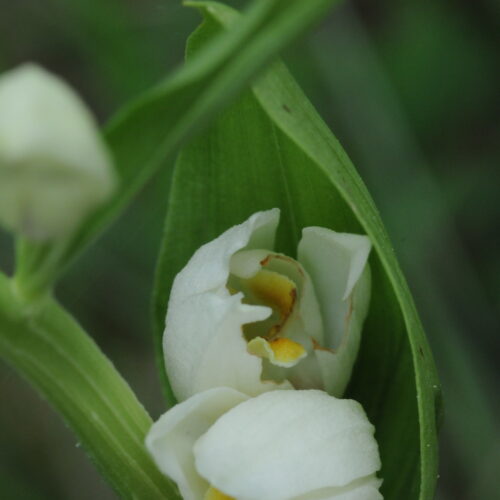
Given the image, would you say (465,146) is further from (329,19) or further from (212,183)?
(212,183)

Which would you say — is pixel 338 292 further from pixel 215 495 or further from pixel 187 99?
pixel 187 99

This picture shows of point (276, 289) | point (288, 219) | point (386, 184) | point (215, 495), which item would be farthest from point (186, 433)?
point (386, 184)

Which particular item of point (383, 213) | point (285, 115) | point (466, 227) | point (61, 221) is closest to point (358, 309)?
point (285, 115)

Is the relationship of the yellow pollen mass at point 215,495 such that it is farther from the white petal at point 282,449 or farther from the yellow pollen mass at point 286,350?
the yellow pollen mass at point 286,350

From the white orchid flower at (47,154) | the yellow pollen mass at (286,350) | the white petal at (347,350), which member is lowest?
the white petal at (347,350)

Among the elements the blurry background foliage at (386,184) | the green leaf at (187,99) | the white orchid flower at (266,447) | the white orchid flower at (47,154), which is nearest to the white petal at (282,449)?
the white orchid flower at (266,447)

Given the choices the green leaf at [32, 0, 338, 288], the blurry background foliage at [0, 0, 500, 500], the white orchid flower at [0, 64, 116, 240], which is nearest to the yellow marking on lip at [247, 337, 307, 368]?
the green leaf at [32, 0, 338, 288]

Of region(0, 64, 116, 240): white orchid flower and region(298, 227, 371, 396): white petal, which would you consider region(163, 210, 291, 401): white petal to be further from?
region(0, 64, 116, 240): white orchid flower
